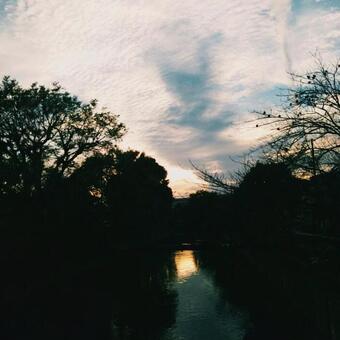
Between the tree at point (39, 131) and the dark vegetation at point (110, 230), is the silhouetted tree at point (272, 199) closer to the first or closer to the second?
the dark vegetation at point (110, 230)

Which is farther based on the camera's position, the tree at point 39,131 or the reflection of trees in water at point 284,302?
the tree at point 39,131

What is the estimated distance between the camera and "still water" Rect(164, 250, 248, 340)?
1218 cm

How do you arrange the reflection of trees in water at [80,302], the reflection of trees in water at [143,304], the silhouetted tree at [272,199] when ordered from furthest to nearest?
the reflection of trees in water at [80,302]
the reflection of trees in water at [143,304]
the silhouetted tree at [272,199]

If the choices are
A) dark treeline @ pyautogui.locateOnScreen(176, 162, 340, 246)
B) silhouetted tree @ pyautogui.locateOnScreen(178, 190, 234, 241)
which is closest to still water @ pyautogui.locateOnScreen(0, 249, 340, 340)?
dark treeline @ pyautogui.locateOnScreen(176, 162, 340, 246)

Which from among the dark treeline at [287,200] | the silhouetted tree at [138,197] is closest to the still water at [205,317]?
the dark treeline at [287,200]

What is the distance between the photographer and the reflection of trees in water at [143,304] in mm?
13094

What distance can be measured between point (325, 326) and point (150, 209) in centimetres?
5129

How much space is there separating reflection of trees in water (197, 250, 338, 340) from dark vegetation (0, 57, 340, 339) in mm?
79

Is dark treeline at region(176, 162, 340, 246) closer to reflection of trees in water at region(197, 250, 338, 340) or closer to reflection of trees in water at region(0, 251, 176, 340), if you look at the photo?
reflection of trees in water at region(197, 250, 338, 340)

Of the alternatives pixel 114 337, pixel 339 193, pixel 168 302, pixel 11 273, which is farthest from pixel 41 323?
pixel 339 193

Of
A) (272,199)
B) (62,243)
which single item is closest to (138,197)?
(62,243)

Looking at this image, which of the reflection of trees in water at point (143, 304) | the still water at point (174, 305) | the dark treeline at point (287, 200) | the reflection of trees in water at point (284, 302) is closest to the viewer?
the dark treeline at point (287, 200)

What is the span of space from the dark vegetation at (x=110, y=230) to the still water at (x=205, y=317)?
0.56 m

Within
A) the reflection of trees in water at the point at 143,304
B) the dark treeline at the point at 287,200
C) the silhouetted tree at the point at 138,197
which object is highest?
the silhouetted tree at the point at 138,197
